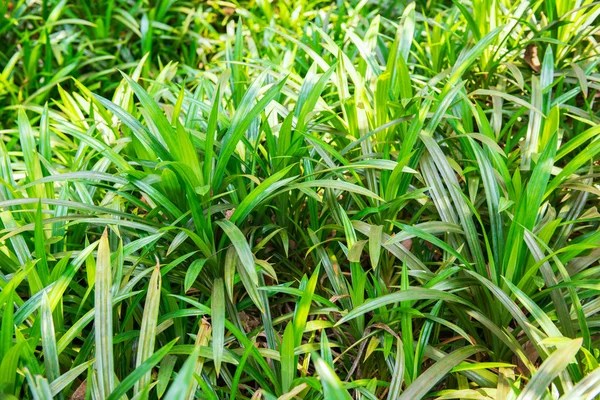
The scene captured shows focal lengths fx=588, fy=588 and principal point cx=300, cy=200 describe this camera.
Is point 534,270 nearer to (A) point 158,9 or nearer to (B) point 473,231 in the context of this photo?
(B) point 473,231

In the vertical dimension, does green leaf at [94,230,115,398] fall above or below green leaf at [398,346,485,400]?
above

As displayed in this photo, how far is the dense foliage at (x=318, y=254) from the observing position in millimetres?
1256

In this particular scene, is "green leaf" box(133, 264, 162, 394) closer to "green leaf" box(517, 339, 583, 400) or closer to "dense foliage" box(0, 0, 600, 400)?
"dense foliage" box(0, 0, 600, 400)

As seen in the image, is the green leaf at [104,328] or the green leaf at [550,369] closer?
the green leaf at [550,369]

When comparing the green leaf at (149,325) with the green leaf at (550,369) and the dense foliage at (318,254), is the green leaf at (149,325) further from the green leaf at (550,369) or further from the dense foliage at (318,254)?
the green leaf at (550,369)

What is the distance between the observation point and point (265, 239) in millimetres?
1567

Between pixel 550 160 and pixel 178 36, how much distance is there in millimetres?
2552

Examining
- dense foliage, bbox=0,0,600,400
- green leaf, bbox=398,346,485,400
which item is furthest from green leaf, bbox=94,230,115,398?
green leaf, bbox=398,346,485,400

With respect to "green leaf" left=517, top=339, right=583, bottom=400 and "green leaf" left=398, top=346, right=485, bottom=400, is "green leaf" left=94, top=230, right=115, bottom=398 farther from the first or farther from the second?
"green leaf" left=517, top=339, right=583, bottom=400

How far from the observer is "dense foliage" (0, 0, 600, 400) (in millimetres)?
1256

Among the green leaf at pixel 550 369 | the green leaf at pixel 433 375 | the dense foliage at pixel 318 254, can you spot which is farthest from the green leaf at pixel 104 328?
the green leaf at pixel 550 369

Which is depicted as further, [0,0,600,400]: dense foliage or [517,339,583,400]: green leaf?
[0,0,600,400]: dense foliage

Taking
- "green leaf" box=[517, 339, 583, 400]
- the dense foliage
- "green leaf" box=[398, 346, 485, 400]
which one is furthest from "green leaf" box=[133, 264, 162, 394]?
"green leaf" box=[517, 339, 583, 400]

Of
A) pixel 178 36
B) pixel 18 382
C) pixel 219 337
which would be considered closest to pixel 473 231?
pixel 219 337
